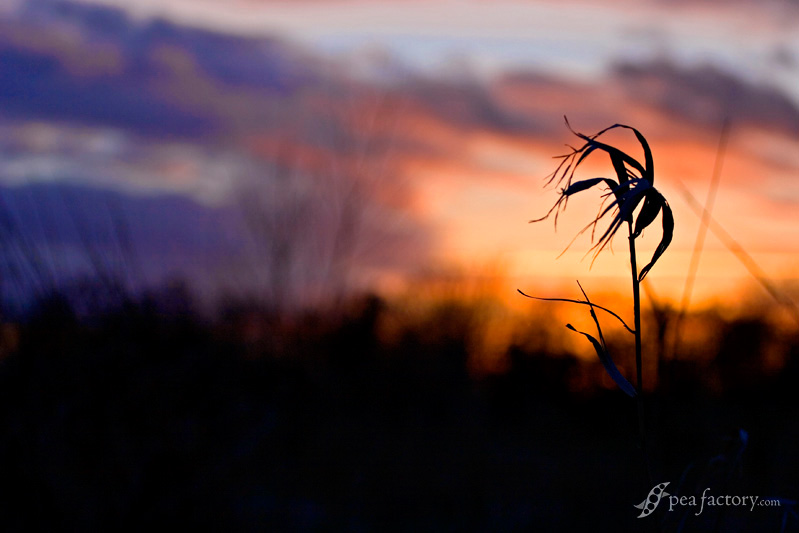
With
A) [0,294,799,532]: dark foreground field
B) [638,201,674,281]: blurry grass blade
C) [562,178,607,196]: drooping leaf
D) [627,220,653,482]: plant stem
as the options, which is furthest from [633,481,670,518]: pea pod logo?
[562,178,607,196]: drooping leaf

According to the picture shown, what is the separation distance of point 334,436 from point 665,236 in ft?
20.1

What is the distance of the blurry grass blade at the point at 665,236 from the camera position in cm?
112

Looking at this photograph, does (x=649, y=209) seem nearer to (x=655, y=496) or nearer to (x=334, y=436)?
(x=655, y=496)

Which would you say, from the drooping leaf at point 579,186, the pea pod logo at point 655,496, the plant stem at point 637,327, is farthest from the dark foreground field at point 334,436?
the drooping leaf at point 579,186

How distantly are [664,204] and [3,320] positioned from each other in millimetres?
3618

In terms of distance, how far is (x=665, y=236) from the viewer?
1144 mm

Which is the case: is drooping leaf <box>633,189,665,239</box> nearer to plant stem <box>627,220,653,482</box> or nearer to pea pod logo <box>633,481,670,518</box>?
plant stem <box>627,220,653,482</box>

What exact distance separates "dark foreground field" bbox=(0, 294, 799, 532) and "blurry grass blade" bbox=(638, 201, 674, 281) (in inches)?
14.7

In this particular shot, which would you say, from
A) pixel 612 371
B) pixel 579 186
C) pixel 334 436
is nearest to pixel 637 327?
pixel 612 371

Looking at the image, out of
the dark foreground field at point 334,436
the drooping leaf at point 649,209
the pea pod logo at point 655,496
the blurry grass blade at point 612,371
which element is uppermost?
the drooping leaf at point 649,209

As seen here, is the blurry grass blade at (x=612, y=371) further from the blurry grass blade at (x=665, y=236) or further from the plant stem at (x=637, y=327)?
the blurry grass blade at (x=665, y=236)

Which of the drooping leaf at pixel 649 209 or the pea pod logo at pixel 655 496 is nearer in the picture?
the drooping leaf at pixel 649 209

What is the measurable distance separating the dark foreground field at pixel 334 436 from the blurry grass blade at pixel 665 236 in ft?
1.23

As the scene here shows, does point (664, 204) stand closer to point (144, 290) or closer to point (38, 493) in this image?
point (38, 493)
